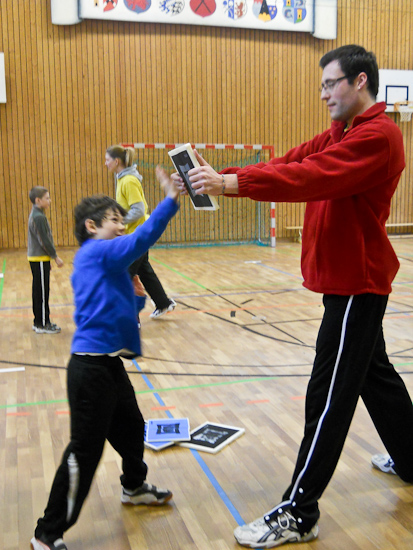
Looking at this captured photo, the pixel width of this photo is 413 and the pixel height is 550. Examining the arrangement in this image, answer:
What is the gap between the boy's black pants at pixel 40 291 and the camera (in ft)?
17.4

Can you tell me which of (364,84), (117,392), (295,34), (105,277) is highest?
(295,34)

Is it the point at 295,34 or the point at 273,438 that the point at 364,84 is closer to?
the point at 273,438

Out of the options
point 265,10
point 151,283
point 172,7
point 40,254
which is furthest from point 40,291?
point 265,10

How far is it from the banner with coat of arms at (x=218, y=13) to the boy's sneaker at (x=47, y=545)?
11.0 m

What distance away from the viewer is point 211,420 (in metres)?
3.29

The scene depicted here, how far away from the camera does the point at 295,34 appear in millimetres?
12430

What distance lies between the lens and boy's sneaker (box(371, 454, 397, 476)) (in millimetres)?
2672

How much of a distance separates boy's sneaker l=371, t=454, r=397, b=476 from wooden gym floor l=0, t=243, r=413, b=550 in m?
0.04

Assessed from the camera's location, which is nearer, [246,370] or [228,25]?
[246,370]

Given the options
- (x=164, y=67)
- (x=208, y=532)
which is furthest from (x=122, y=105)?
(x=208, y=532)

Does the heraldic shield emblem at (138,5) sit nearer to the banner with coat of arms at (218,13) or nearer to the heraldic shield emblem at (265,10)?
the banner with coat of arms at (218,13)

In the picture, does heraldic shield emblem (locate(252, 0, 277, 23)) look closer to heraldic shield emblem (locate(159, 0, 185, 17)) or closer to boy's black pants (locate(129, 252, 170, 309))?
heraldic shield emblem (locate(159, 0, 185, 17))

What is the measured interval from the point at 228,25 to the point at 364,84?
426 inches

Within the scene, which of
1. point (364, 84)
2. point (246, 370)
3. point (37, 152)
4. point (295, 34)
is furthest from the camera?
point (295, 34)
